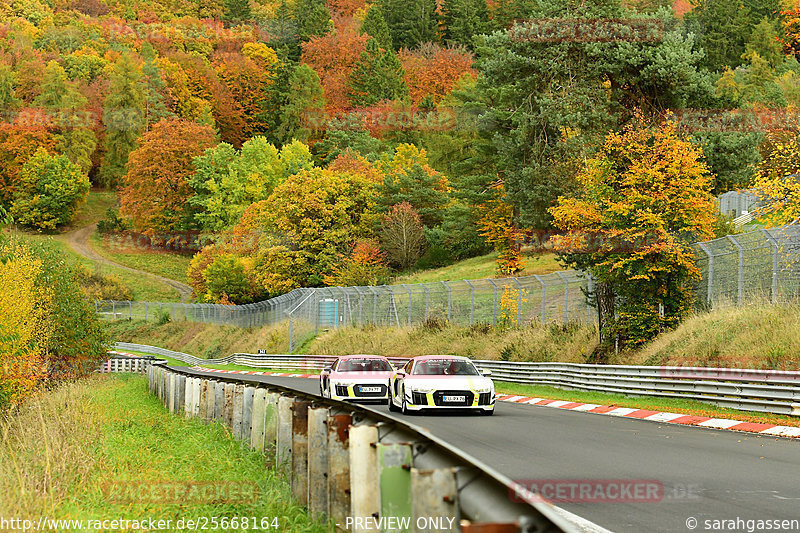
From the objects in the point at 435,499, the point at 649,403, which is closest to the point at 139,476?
the point at 435,499

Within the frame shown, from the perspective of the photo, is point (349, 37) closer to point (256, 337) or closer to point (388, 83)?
point (388, 83)

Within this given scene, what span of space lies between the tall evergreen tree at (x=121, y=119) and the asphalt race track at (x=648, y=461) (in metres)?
128

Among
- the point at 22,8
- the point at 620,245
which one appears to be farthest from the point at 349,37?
the point at 620,245

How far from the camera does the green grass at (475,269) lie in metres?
66.2

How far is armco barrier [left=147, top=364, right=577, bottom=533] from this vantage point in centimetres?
387

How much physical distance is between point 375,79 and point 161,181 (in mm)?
34467

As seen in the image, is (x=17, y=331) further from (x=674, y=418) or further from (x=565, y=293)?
(x=674, y=418)

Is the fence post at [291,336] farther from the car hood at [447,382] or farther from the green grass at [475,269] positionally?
the car hood at [447,382]

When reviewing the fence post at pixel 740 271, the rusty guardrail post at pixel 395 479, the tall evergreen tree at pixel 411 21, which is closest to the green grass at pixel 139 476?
the rusty guardrail post at pixel 395 479

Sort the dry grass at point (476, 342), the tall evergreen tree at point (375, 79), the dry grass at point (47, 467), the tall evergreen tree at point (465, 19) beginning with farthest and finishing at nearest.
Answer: the tall evergreen tree at point (465, 19)
the tall evergreen tree at point (375, 79)
the dry grass at point (476, 342)
the dry grass at point (47, 467)

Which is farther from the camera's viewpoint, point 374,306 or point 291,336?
point 291,336

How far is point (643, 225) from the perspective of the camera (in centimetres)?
2820

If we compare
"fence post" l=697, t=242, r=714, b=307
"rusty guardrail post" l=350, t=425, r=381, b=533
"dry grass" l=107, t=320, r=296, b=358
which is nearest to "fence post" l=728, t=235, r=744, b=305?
"fence post" l=697, t=242, r=714, b=307

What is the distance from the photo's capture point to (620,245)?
28.9m
